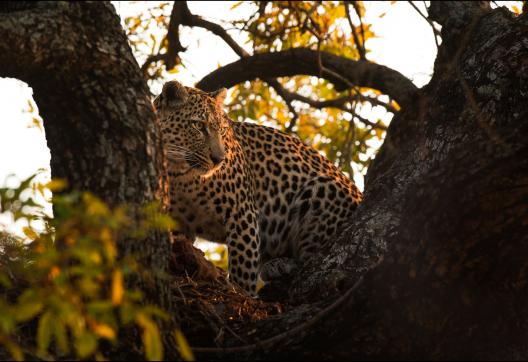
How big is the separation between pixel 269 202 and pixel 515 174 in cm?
512

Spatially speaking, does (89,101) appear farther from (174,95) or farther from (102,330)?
(174,95)

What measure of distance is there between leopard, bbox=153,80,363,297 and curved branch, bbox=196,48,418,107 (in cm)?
82

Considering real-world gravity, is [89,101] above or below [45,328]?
above

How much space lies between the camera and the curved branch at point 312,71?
9.42 m

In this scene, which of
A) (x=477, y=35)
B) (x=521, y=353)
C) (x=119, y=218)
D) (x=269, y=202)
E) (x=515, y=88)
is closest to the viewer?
(x=119, y=218)

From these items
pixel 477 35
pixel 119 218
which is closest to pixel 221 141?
pixel 477 35

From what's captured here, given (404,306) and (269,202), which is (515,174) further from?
(269,202)

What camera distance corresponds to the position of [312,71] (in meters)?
10.2

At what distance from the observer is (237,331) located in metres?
5.52

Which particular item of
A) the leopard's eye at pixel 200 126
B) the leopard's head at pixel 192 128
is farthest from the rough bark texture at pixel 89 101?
the leopard's eye at pixel 200 126

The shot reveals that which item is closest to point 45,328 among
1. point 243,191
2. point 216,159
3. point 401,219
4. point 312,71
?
point 401,219

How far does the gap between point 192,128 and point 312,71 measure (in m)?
1.81

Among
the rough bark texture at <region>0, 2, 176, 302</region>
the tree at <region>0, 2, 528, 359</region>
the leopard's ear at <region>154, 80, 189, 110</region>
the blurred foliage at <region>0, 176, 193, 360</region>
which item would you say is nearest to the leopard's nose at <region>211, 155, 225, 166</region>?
the leopard's ear at <region>154, 80, 189, 110</region>

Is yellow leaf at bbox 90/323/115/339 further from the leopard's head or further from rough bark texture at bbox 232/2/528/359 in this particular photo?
the leopard's head
